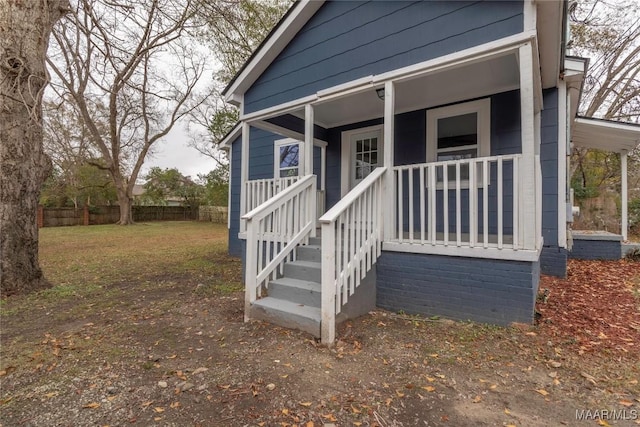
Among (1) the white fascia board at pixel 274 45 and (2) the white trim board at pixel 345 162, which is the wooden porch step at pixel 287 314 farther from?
(1) the white fascia board at pixel 274 45

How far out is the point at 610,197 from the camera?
1294cm

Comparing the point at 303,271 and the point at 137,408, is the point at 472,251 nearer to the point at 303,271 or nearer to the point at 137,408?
the point at 303,271

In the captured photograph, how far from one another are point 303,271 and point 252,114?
3.08m

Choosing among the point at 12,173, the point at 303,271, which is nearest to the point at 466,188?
the point at 303,271

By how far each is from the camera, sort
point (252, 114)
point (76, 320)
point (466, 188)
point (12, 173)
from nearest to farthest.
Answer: point (76, 320) < point (12, 173) < point (466, 188) < point (252, 114)

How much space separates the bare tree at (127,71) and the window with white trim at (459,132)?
185 inches

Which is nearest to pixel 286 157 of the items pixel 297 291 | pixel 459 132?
pixel 459 132

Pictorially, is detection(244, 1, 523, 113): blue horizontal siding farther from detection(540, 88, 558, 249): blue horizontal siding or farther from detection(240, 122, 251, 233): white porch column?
detection(540, 88, 558, 249): blue horizontal siding

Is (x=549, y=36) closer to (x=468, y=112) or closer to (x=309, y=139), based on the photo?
(x=468, y=112)

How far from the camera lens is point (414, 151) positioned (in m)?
5.73

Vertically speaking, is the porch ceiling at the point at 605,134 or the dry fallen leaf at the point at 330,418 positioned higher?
the porch ceiling at the point at 605,134

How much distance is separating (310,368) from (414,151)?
428cm

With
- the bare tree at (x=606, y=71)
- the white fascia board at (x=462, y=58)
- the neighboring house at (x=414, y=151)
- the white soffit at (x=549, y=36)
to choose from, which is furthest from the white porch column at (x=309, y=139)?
the bare tree at (x=606, y=71)

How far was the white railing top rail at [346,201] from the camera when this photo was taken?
10.0ft
